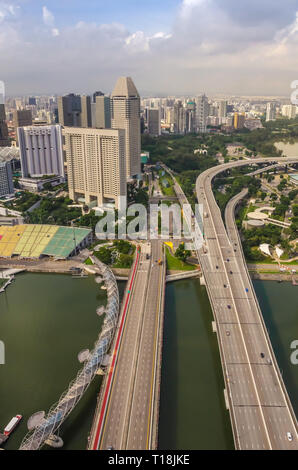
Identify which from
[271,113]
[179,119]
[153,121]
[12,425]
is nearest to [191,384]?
[12,425]

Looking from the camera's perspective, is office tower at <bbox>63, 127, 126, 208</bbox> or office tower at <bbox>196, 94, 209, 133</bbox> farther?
office tower at <bbox>196, 94, 209, 133</bbox>

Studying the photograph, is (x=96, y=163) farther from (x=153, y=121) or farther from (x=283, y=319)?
(x=153, y=121)

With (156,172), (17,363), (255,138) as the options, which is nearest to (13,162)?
(156,172)

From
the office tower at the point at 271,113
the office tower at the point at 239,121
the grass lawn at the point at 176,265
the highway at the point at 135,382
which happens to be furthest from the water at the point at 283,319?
the office tower at the point at 271,113

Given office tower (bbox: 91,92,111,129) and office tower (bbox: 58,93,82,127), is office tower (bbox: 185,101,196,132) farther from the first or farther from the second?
office tower (bbox: 58,93,82,127)

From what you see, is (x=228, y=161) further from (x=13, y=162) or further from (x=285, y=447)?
(x=285, y=447)

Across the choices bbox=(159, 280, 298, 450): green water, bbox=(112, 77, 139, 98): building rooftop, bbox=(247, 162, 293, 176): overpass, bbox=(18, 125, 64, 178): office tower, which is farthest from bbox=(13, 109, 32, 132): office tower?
bbox=(159, 280, 298, 450): green water
